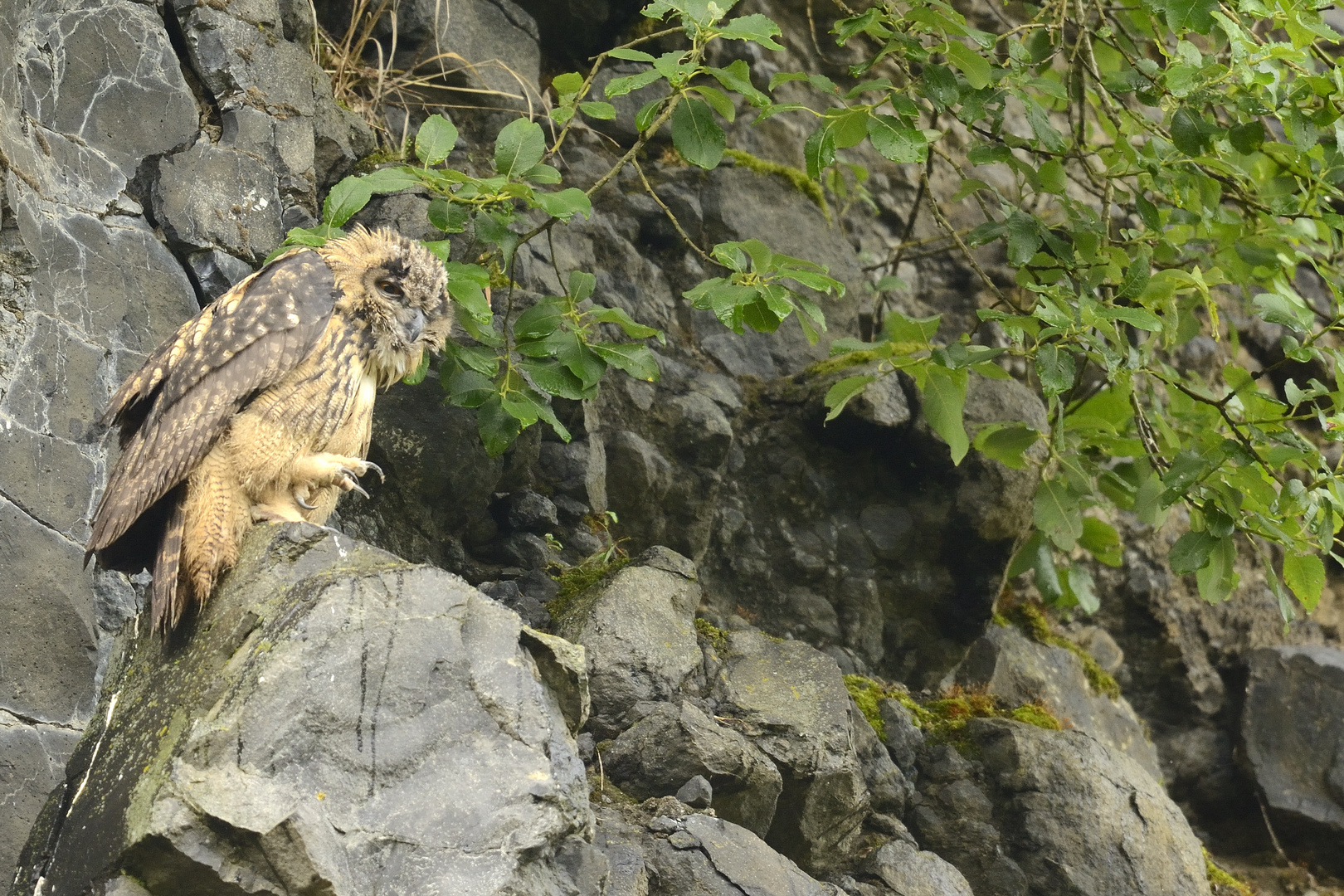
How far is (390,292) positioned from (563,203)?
62 centimetres

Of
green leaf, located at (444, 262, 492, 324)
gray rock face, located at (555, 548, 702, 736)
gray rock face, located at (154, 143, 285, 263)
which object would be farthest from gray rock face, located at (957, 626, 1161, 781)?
gray rock face, located at (154, 143, 285, 263)

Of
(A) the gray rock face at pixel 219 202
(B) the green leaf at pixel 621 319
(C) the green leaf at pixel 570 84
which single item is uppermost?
(C) the green leaf at pixel 570 84

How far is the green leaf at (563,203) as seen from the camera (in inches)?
149

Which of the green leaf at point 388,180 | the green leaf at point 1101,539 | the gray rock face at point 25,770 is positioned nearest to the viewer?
the gray rock face at point 25,770

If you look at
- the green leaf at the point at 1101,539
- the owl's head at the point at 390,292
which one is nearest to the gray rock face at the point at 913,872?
the green leaf at the point at 1101,539

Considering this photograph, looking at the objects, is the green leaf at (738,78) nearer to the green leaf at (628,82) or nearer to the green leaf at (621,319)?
the green leaf at (628,82)

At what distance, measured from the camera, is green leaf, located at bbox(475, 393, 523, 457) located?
4.16 metres

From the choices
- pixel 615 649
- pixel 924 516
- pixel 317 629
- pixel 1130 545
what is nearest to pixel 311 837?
pixel 317 629

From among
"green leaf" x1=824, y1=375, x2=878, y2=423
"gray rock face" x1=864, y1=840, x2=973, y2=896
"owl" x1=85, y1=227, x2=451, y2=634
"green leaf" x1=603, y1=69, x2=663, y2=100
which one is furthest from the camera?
"green leaf" x1=824, y1=375, x2=878, y2=423

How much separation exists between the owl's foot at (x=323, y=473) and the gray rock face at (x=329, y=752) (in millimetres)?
272

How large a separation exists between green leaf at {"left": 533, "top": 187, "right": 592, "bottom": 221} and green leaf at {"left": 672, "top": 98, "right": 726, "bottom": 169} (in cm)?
47

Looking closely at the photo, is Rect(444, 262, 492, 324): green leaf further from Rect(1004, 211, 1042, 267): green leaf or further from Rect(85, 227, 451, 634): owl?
Rect(1004, 211, 1042, 267): green leaf

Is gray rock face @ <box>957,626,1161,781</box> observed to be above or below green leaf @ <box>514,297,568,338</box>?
below

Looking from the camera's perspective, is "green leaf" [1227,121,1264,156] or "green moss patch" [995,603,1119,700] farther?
"green moss patch" [995,603,1119,700]
